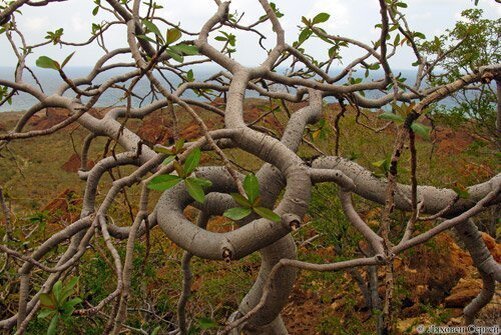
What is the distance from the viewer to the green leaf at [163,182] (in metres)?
0.91

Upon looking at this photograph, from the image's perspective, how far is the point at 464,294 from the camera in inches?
200

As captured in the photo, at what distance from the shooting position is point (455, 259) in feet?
19.1

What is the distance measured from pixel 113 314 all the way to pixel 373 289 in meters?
4.16

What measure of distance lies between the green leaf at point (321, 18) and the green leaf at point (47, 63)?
3.78 ft

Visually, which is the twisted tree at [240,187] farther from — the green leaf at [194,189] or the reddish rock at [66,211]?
the reddish rock at [66,211]

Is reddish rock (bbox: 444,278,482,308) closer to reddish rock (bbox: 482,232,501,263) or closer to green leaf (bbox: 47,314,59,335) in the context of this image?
reddish rock (bbox: 482,232,501,263)

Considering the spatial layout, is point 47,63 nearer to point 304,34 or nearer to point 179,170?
point 179,170

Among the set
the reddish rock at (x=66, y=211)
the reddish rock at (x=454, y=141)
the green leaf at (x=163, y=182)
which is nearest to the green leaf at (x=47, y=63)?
the green leaf at (x=163, y=182)

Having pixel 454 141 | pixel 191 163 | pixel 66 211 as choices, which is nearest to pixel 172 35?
pixel 191 163

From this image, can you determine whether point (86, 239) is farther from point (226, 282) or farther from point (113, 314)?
point (226, 282)

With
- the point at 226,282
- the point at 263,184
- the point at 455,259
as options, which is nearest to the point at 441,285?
the point at 455,259

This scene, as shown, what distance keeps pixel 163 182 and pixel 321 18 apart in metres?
1.25

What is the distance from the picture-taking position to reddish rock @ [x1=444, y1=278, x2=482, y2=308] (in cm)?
502

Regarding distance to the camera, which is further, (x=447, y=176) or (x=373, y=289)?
(x=447, y=176)
